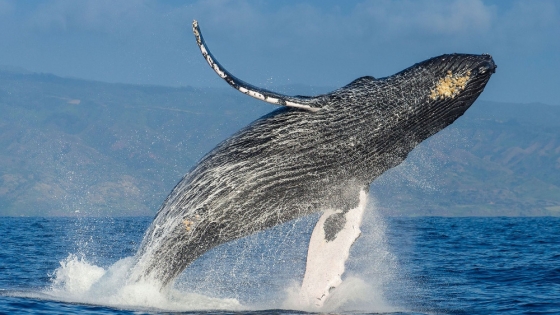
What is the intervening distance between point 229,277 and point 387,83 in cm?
691

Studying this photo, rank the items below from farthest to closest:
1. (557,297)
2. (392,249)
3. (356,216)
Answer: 1. (392,249)
2. (557,297)
3. (356,216)

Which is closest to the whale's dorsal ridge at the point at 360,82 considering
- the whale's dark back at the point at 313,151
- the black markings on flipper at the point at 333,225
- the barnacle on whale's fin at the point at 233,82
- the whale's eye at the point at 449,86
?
the whale's dark back at the point at 313,151

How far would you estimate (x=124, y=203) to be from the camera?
172 m

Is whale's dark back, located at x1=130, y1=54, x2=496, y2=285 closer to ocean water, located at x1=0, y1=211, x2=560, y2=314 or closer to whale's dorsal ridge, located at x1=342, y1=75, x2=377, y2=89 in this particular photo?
whale's dorsal ridge, located at x1=342, y1=75, x2=377, y2=89

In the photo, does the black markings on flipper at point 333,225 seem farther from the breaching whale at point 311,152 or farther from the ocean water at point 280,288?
the ocean water at point 280,288

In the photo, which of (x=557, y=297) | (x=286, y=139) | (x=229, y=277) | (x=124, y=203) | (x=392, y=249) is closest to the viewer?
(x=286, y=139)

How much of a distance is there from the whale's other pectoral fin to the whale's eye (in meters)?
1.72

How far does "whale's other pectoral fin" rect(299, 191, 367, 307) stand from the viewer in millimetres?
11195

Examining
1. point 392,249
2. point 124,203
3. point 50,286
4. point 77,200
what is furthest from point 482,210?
point 50,286

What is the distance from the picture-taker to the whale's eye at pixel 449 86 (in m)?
10.7

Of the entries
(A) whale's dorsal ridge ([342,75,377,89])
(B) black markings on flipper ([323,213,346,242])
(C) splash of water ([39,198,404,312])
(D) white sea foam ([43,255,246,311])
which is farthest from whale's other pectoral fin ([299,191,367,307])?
(A) whale's dorsal ridge ([342,75,377,89])

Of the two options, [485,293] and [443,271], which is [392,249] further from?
[485,293]

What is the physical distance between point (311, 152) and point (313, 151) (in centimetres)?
3

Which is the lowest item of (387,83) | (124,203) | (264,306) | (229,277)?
(264,306)
